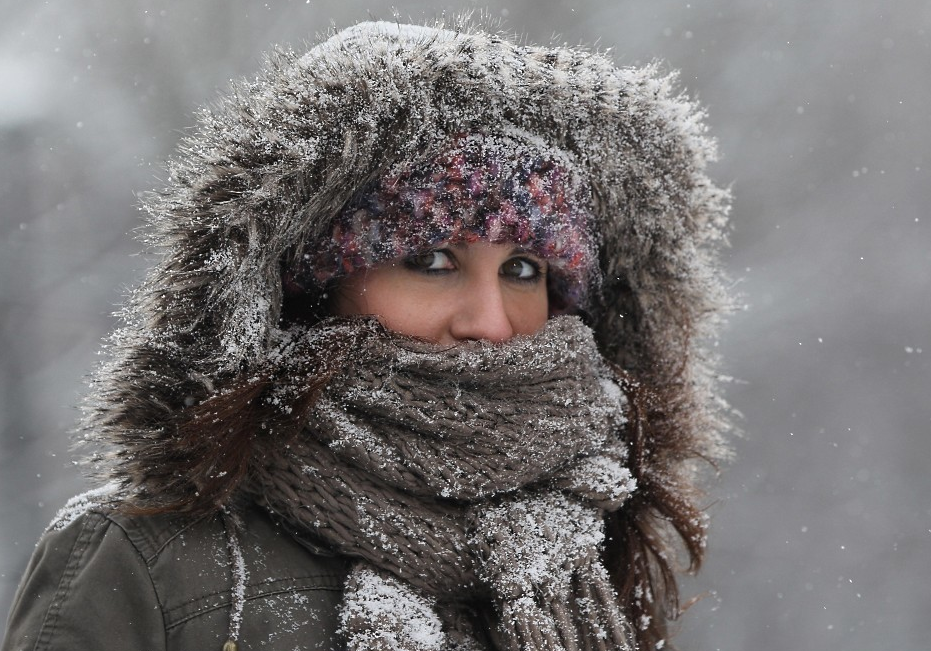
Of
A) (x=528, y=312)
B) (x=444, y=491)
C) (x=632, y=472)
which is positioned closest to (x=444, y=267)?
(x=528, y=312)

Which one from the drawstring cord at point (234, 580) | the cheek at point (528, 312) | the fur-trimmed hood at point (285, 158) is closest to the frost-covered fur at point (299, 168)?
the fur-trimmed hood at point (285, 158)

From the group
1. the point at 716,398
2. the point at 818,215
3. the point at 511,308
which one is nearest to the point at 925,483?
the point at 818,215

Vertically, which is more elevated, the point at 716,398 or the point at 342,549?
the point at 716,398

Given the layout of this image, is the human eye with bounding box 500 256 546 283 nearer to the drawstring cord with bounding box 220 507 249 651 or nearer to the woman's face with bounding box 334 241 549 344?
the woman's face with bounding box 334 241 549 344

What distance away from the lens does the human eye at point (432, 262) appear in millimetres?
1806

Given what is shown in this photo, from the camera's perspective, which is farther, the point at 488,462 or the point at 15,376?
the point at 15,376

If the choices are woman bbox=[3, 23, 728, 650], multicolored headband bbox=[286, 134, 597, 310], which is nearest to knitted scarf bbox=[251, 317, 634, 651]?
woman bbox=[3, 23, 728, 650]

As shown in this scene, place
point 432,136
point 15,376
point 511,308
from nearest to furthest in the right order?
point 432,136, point 511,308, point 15,376

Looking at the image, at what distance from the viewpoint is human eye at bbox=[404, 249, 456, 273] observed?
5.92ft

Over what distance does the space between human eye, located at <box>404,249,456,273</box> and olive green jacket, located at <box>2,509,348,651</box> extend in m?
0.60

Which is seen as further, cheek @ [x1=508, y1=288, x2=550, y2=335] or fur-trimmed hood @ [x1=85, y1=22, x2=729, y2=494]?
cheek @ [x1=508, y1=288, x2=550, y2=335]

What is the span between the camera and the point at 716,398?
2.32 m

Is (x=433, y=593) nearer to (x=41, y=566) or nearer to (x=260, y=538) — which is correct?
(x=260, y=538)

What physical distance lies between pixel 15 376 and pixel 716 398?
704 cm
